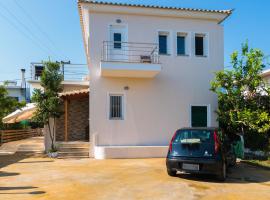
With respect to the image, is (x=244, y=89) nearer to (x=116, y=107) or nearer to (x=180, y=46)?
(x=180, y=46)

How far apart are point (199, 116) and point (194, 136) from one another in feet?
24.7

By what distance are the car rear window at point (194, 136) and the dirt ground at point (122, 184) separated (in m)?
1.20

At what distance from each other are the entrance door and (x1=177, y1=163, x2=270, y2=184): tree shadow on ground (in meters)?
7.99

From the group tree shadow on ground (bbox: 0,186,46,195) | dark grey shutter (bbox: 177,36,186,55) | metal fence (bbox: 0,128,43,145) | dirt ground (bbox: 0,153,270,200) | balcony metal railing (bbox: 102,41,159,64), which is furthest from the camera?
metal fence (bbox: 0,128,43,145)

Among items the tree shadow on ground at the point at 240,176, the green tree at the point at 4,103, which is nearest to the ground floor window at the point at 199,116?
the tree shadow on ground at the point at 240,176

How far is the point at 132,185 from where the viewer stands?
8.09m

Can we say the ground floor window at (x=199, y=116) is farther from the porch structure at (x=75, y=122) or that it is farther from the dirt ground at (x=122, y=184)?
the porch structure at (x=75, y=122)

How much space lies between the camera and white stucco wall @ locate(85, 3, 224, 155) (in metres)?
15.0

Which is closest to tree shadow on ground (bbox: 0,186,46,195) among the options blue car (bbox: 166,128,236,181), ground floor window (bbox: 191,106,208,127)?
blue car (bbox: 166,128,236,181)

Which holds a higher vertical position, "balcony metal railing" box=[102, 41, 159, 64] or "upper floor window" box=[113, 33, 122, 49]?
"upper floor window" box=[113, 33, 122, 49]

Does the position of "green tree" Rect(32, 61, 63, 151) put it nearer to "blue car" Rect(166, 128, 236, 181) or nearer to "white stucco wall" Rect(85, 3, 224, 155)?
"white stucco wall" Rect(85, 3, 224, 155)

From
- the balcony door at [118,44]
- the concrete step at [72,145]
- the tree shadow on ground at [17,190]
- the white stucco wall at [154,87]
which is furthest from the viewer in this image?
the concrete step at [72,145]

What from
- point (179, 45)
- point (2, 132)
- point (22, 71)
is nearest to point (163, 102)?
point (179, 45)

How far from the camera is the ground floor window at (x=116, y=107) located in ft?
50.1
